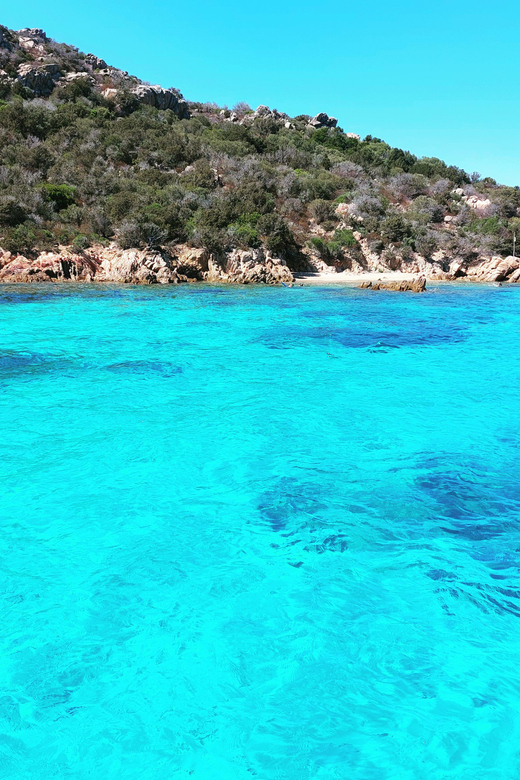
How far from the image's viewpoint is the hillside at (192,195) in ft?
85.4

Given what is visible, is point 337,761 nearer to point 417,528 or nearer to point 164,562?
point 164,562

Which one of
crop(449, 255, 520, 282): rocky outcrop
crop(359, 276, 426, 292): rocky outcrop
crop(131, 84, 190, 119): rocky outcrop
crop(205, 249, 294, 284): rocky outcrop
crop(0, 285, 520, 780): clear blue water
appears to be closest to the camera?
crop(0, 285, 520, 780): clear blue water

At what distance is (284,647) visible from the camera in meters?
3.37

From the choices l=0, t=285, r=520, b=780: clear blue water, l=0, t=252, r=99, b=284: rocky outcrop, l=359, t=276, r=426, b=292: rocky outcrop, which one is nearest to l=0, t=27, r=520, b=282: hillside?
l=0, t=252, r=99, b=284: rocky outcrop

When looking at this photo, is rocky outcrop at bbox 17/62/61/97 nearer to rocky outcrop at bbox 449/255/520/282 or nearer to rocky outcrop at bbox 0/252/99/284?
rocky outcrop at bbox 0/252/99/284

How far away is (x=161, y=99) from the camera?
161 feet

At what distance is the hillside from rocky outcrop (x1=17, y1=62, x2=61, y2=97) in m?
0.11

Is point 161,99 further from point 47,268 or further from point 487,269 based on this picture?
point 487,269

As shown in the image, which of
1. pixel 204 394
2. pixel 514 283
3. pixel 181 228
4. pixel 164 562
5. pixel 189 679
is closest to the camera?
pixel 189 679

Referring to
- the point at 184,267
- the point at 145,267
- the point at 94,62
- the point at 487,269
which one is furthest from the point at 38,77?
the point at 487,269

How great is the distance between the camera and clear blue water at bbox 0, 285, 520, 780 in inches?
107

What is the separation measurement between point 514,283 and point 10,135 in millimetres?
36231

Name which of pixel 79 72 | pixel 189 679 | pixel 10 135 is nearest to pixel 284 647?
pixel 189 679

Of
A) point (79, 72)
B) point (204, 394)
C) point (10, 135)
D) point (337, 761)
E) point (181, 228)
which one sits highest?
point (79, 72)
